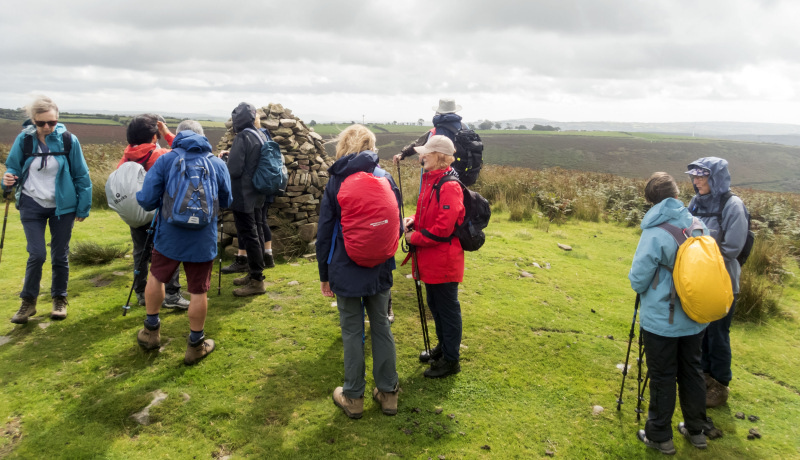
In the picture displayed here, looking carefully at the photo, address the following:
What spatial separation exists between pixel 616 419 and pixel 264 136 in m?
5.71

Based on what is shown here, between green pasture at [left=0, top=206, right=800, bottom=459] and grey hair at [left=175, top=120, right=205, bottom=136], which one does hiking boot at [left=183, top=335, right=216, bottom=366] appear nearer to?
green pasture at [left=0, top=206, right=800, bottom=459]

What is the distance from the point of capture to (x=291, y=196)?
7988mm

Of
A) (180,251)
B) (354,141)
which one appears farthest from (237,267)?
(354,141)

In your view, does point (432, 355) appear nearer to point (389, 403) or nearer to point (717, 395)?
point (389, 403)

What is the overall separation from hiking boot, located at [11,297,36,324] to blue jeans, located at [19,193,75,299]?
5 cm

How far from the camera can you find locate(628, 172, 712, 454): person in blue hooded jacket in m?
3.36

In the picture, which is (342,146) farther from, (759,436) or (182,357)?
(759,436)

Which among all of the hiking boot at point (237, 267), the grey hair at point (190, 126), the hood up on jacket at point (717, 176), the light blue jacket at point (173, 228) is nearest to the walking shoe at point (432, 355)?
the light blue jacket at point (173, 228)

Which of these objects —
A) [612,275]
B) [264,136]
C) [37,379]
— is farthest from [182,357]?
[612,275]

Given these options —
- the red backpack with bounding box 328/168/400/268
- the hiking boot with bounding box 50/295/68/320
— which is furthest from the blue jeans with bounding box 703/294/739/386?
the hiking boot with bounding box 50/295/68/320

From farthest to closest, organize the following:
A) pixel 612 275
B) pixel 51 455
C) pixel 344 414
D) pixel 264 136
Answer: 1. pixel 612 275
2. pixel 264 136
3. pixel 344 414
4. pixel 51 455

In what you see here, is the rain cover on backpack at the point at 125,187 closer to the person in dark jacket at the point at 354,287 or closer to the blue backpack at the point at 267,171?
the blue backpack at the point at 267,171

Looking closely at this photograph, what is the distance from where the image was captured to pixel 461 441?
3.47 meters

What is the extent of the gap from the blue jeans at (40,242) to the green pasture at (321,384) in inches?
17.2
